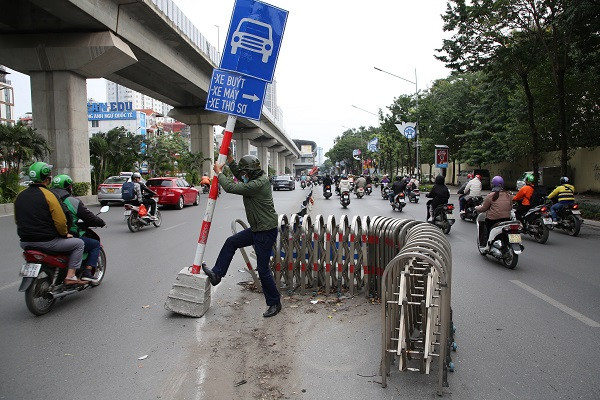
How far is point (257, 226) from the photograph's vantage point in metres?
5.19

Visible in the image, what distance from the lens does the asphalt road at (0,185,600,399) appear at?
3.59m

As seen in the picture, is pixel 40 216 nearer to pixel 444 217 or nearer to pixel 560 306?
pixel 560 306

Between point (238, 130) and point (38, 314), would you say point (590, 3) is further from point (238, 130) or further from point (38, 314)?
point (238, 130)

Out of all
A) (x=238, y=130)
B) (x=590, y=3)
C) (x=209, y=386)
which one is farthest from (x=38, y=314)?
(x=238, y=130)

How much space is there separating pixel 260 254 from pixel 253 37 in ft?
8.23

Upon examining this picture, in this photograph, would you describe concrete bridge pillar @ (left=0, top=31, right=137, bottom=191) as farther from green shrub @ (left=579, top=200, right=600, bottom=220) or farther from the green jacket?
green shrub @ (left=579, top=200, right=600, bottom=220)

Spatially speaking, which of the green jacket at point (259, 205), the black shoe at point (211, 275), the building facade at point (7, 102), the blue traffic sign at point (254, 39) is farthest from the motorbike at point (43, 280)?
the building facade at point (7, 102)

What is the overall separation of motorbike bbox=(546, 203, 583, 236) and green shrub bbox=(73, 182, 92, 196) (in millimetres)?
19785

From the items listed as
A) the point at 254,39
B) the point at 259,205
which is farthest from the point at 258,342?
the point at 254,39

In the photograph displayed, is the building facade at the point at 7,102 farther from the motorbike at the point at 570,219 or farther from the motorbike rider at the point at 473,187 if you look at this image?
the motorbike at the point at 570,219

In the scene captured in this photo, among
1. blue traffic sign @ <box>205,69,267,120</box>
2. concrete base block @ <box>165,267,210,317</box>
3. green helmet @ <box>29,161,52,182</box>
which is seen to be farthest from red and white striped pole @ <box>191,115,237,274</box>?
green helmet @ <box>29,161,52,182</box>

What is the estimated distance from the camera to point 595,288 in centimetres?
676

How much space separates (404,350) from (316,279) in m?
2.66

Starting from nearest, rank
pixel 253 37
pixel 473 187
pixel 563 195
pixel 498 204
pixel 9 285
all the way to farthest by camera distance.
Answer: pixel 253 37 → pixel 9 285 → pixel 498 204 → pixel 563 195 → pixel 473 187
